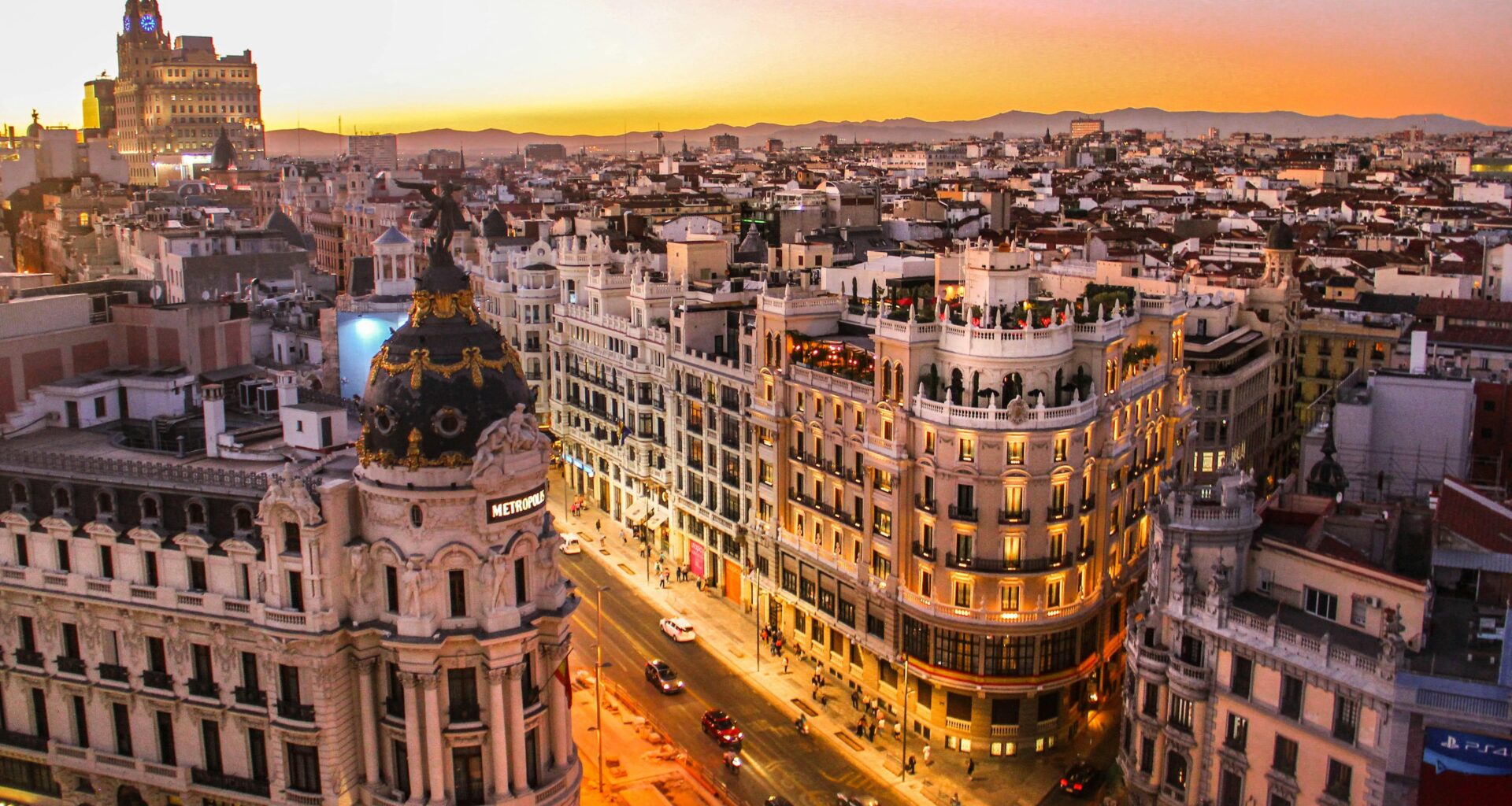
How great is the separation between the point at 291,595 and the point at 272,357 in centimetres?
6316

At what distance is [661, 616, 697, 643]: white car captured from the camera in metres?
98.0

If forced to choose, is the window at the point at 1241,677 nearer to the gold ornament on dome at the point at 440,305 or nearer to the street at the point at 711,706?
the street at the point at 711,706

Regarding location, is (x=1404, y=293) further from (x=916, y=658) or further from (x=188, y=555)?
(x=188, y=555)

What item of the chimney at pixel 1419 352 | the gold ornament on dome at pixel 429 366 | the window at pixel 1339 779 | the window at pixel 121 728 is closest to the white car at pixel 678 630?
the window at pixel 121 728

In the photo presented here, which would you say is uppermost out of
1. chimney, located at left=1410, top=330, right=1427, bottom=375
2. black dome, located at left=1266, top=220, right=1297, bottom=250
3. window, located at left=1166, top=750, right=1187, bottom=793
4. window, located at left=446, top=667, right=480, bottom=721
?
black dome, located at left=1266, top=220, right=1297, bottom=250

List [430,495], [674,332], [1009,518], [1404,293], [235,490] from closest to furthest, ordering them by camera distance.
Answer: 1. [430,495]
2. [235,490]
3. [1009,518]
4. [674,332]
5. [1404,293]

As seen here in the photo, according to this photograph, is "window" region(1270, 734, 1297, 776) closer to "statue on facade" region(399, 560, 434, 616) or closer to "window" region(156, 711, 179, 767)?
"statue on facade" region(399, 560, 434, 616)

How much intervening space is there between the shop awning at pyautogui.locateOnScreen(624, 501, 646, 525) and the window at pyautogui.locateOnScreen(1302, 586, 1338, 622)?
6933cm

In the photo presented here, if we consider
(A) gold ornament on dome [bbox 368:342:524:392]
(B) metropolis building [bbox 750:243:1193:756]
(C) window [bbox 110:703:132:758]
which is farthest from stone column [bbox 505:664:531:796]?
(B) metropolis building [bbox 750:243:1193:756]

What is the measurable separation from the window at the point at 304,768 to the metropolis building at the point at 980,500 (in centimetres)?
3570

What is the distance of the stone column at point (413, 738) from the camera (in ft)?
193

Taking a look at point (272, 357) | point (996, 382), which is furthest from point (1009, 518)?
point (272, 357)

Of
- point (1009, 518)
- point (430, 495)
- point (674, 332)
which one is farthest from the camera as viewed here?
point (674, 332)

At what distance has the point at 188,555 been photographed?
61.8 m
